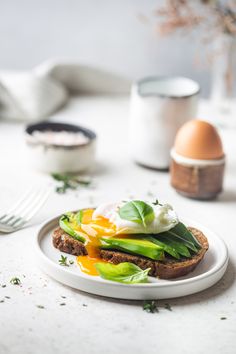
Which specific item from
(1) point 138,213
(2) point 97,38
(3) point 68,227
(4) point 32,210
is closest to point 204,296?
(1) point 138,213

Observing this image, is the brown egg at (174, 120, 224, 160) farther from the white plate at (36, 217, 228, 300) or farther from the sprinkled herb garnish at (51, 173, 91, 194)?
the white plate at (36, 217, 228, 300)

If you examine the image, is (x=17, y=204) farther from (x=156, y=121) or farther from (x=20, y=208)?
(x=156, y=121)

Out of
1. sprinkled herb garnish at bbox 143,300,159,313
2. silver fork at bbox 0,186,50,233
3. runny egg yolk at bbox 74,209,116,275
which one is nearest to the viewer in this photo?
sprinkled herb garnish at bbox 143,300,159,313

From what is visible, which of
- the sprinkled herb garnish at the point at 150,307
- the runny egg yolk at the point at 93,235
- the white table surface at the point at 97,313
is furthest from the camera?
the runny egg yolk at the point at 93,235

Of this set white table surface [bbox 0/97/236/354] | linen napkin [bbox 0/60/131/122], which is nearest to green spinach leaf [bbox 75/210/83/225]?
white table surface [bbox 0/97/236/354]

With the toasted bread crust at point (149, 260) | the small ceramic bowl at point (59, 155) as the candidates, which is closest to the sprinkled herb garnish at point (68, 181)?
the small ceramic bowl at point (59, 155)

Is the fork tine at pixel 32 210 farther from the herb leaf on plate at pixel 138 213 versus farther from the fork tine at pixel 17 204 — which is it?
the herb leaf on plate at pixel 138 213
